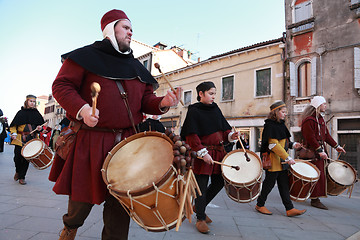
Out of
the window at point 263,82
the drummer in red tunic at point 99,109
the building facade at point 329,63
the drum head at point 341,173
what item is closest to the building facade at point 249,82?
the window at point 263,82

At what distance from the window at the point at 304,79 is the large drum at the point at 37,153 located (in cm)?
1176

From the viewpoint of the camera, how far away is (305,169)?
13.6 feet

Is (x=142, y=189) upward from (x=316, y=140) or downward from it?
downward

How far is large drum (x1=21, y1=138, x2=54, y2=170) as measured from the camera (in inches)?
196

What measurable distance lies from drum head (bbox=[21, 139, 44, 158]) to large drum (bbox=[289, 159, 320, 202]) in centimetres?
486

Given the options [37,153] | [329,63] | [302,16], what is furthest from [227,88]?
[37,153]

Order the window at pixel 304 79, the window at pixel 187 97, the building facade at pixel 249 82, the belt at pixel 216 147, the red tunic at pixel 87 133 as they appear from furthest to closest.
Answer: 1. the window at pixel 187 97
2. the building facade at pixel 249 82
3. the window at pixel 304 79
4. the belt at pixel 216 147
5. the red tunic at pixel 87 133

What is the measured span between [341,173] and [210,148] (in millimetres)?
2795

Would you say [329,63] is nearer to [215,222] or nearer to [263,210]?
[263,210]

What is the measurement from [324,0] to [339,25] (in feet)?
5.24

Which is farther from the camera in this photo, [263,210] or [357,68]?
[357,68]

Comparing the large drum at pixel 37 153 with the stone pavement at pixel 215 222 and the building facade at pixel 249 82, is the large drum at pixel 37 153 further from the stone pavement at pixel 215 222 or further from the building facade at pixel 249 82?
the building facade at pixel 249 82

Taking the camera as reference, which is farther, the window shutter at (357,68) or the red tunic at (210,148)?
the window shutter at (357,68)

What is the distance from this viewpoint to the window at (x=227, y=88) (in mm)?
15781
